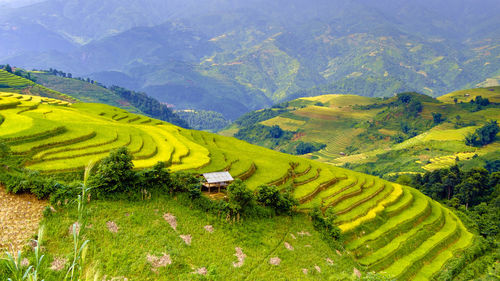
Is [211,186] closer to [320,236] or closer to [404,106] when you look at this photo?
[320,236]

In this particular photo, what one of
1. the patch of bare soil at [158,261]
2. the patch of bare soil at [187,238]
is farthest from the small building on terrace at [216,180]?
the patch of bare soil at [158,261]

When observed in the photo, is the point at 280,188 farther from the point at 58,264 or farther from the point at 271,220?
the point at 58,264

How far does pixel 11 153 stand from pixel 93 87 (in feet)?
596

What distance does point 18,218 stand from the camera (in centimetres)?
1986

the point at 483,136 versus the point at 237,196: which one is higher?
the point at 237,196

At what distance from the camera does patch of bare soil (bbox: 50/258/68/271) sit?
17312 mm

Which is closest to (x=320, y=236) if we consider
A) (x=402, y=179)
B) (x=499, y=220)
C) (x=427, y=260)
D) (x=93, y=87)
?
(x=427, y=260)

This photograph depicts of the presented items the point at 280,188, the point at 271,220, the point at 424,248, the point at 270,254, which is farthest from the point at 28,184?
the point at 424,248

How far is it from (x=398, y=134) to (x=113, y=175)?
14610 centimetres

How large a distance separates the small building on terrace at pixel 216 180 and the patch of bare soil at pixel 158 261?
9.94 m

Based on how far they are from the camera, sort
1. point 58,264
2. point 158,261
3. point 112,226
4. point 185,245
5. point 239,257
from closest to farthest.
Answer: point 58,264, point 158,261, point 112,226, point 185,245, point 239,257

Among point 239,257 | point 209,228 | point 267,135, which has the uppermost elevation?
point 209,228

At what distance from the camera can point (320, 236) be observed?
30469 millimetres

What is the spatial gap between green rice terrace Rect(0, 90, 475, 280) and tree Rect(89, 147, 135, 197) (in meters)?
1.59
